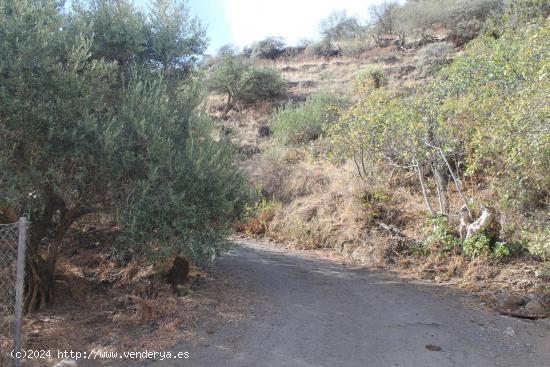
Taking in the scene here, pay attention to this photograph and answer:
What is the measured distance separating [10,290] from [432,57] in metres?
21.6

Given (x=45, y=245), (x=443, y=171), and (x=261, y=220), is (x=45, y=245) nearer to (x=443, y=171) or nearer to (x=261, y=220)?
(x=261, y=220)

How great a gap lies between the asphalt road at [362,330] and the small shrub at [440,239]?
1336mm

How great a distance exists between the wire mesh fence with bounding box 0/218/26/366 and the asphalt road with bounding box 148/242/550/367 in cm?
151

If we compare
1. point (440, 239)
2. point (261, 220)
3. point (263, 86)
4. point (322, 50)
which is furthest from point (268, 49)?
point (440, 239)

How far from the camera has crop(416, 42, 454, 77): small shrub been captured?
22.4 metres

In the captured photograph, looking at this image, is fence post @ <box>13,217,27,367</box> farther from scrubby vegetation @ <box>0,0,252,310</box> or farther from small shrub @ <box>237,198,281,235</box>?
small shrub @ <box>237,198,281,235</box>

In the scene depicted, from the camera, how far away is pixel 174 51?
822 cm

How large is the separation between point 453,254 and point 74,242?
7.27 metres

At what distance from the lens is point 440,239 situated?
9.77 meters

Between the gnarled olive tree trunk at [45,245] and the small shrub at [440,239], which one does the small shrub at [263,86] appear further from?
the gnarled olive tree trunk at [45,245]

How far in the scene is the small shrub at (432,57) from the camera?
22.4 metres

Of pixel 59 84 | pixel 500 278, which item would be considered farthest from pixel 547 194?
pixel 59 84

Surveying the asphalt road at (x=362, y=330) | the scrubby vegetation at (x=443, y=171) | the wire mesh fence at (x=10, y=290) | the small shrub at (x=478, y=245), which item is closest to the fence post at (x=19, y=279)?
the wire mesh fence at (x=10, y=290)

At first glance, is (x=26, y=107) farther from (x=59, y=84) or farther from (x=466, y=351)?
(x=466, y=351)
